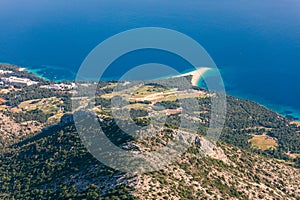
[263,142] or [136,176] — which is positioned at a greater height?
[263,142]

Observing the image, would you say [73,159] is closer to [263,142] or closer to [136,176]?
[136,176]

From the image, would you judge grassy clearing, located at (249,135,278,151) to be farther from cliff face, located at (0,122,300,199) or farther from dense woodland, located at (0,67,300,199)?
cliff face, located at (0,122,300,199)

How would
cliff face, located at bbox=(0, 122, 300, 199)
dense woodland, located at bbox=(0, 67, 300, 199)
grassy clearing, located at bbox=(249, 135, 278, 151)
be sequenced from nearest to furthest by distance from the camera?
1. cliff face, located at bbox=(0, 122, 300, 199)
2. dense woodland, located at bbox=(0, 67, 300, 199)
3. grassy clearing, located at bbox=(249, 135, 278, 151)

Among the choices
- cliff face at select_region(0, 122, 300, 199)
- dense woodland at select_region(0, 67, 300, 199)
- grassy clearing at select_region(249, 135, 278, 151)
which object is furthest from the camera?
grassy clearing at select_region(249, 135, 278, 151)

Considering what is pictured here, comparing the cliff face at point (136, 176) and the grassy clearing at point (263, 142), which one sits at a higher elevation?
the grassy clearing at point (263, 142)

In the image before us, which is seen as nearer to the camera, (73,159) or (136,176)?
(136,176)

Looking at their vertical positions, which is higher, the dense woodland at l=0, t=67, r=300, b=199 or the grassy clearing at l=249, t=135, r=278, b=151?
the grassy clearing at l=249, t=135, r=278, b=151

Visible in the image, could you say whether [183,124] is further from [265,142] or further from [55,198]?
[55,198]

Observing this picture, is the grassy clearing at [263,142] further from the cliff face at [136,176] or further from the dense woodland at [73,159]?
the cliff face at [136,176]

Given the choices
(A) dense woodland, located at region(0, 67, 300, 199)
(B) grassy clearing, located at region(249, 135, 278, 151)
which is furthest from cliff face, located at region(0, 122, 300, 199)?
(B) grassy clearing, located at region(249, 135, 278, 151)

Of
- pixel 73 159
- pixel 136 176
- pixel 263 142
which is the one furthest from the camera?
pixel 263 142

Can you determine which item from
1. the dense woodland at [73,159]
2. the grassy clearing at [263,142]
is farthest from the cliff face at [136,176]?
the grassy clearing at [263,142]

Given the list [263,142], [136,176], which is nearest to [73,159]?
[136,176]
